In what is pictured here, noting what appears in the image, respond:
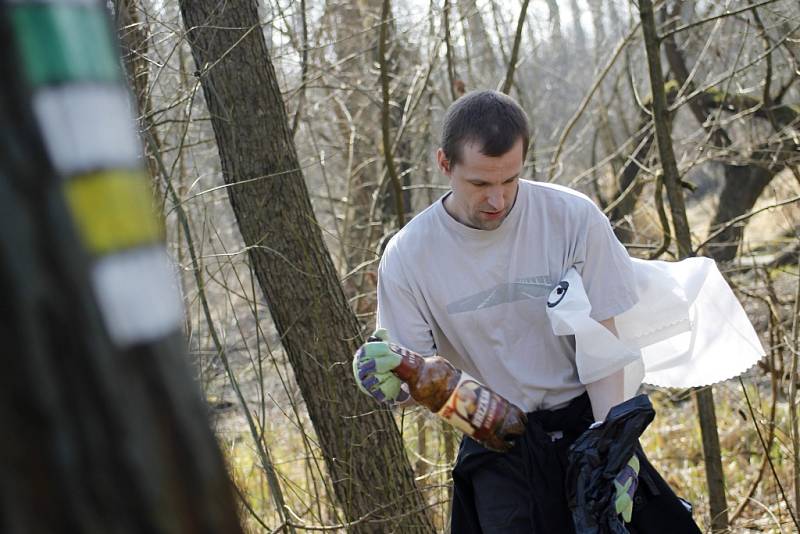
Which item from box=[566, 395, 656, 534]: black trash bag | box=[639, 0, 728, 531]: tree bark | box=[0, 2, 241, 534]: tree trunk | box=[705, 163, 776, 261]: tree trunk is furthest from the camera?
box=[705, 163, 776, 261]: tree trunk

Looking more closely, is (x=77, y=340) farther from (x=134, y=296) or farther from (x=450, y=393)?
(x=450, y=393)

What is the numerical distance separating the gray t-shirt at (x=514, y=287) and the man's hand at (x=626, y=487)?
337mm

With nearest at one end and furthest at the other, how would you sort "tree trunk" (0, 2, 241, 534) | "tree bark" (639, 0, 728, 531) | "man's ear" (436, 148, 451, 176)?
"tree trunk" (0, 2, 241, 534) → "man's ear" (436, 148, 451, 176) → "tree bark" (639, 0, 728, 531)

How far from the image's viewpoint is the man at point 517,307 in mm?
3467

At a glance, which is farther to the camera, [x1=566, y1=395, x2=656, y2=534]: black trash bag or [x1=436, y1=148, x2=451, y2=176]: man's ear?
[x1=436, y1=148, x2=451, y2=176]: man's ear

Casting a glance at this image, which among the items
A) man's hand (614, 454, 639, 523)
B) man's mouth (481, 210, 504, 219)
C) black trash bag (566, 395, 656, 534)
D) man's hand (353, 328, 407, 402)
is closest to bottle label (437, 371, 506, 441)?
man's hand (353, 328, 407, 402)

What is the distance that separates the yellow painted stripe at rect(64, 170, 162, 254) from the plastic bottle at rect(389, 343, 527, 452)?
202cm

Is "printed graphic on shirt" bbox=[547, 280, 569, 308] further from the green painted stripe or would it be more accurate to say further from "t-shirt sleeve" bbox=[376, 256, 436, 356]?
the green painted stripe

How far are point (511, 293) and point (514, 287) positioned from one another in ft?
0.08

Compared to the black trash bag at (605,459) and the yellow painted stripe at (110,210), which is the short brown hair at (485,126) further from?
the yellow painted stripe at (110,210)

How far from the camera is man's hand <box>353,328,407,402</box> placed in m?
3.19

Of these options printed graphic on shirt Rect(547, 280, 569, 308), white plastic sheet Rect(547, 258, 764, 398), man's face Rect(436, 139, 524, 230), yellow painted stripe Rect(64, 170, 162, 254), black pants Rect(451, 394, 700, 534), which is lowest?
black pants Rect(451, 394, 700, 534)

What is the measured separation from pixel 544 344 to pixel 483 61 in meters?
5.58

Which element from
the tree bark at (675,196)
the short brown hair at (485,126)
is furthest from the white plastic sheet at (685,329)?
the tree bark at (675,196)
